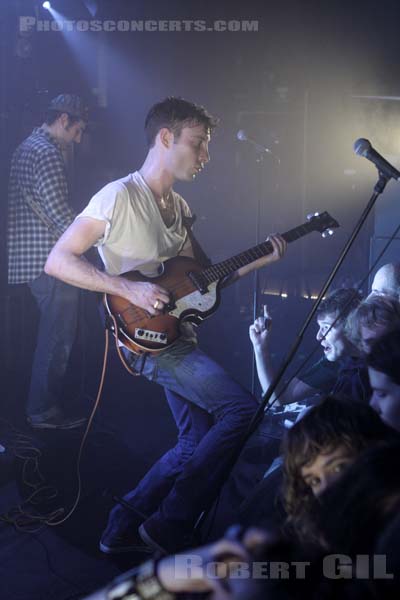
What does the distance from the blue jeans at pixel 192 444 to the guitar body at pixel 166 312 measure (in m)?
0.07

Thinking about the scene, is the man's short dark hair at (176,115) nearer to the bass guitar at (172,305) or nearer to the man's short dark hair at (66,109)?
the bass guitar at (172,305)

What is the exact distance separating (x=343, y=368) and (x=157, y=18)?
14.3ft

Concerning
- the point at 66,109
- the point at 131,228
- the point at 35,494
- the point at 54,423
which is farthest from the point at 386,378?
the point at 66,109

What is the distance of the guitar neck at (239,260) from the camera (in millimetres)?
2818

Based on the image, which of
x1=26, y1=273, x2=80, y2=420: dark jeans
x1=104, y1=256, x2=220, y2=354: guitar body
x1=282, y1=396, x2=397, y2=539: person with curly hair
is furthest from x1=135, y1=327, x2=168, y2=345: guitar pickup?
x1=26, y1=273, x2=80, y2=420: dark jeans

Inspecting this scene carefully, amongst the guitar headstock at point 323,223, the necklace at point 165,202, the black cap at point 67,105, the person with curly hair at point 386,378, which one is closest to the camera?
→ the person with curly hair at point 386,378

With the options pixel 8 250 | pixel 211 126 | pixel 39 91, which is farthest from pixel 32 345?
pixel 211 126

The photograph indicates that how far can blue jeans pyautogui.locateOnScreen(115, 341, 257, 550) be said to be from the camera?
2445 mm

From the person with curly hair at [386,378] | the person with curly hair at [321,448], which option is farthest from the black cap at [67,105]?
the person with curly hair at [321,448]

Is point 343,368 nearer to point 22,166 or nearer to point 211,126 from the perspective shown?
point 211,126

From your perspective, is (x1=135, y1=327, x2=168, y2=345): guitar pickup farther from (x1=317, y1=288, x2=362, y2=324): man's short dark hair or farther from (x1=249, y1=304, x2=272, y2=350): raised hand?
(x1=317, y1=288, x2=362, y2=324): man's short dark hair

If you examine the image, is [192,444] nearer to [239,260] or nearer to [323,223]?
[239,260]

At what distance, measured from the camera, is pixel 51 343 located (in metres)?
4.04

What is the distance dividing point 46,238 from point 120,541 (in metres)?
2.27
